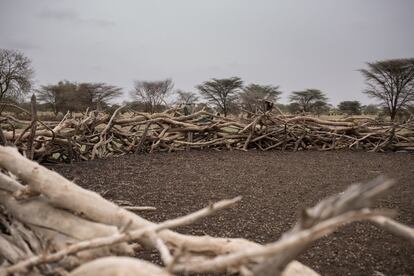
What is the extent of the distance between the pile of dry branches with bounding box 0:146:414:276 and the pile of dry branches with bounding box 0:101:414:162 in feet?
18.1

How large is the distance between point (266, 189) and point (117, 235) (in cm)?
347

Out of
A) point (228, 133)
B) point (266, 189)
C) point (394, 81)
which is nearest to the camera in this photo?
point (266, 189)

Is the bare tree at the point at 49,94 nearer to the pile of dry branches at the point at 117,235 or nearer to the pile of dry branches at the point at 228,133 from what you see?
the pile of dry branches at the point at 228,133

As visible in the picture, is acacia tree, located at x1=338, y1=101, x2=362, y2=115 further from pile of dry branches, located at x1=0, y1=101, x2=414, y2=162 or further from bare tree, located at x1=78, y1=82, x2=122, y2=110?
pile of dry branches, located at x1=0, y1=101, x2=414, y2=162

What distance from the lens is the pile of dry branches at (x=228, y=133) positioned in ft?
25.2

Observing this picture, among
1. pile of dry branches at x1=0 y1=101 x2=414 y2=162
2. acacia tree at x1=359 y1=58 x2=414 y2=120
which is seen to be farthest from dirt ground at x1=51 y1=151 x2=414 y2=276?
acacia tree at x1=359 y1=58 x2=414 y2=120

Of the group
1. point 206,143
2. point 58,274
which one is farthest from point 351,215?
point 206,143

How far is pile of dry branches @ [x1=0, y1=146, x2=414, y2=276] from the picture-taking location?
901 mm

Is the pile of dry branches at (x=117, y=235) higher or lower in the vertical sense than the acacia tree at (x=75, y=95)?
lower

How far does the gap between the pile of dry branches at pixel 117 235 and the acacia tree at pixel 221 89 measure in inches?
1349

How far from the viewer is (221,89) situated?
36.9m

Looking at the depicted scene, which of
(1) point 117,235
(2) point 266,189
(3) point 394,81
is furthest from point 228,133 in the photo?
(3) point 394,81

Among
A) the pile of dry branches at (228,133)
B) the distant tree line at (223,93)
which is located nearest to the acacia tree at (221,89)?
the distant tree line at (223,93)

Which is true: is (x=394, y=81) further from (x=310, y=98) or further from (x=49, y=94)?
(x=49, y=94)
